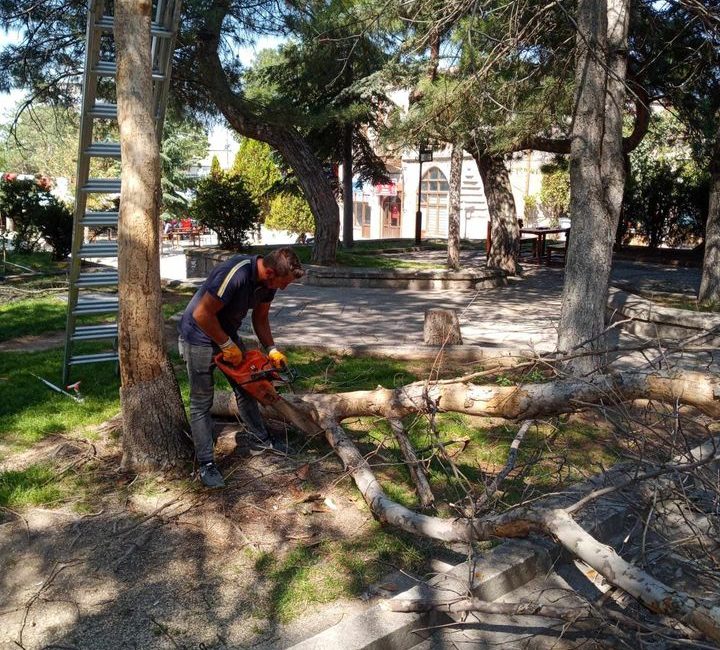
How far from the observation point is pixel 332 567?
3.86 meters

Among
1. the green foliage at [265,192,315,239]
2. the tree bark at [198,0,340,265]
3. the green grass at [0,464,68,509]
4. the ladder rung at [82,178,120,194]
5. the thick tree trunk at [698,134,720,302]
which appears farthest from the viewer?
the green foliage at [265,192,315,239]

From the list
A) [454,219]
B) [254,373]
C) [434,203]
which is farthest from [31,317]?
[434,203]

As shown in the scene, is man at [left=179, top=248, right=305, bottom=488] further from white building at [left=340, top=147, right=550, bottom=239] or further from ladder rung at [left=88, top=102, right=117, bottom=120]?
white building at [left=340, top=147, right=550, bottom=239]

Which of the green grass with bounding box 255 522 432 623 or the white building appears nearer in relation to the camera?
the green grass with bounding box 255 522 432 623

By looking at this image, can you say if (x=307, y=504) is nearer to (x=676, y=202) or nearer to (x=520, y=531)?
(x=520, y=531)

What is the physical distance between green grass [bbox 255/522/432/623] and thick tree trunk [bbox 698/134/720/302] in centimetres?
885

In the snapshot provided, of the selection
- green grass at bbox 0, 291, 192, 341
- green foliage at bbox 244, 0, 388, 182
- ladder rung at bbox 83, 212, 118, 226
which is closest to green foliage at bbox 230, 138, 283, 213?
green foliage at bbox 244, 0, 388, 182

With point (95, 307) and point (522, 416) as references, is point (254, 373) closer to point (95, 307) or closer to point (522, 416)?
point (522, 416)

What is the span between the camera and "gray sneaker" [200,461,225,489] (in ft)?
15.3

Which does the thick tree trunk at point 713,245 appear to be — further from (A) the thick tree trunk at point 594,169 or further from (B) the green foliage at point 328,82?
(B) the green foliage at point 328,82

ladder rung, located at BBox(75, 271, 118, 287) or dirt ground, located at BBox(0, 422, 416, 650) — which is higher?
ladder rung, located at BBox(75, 271, 118, 287)

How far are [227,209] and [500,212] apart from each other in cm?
649

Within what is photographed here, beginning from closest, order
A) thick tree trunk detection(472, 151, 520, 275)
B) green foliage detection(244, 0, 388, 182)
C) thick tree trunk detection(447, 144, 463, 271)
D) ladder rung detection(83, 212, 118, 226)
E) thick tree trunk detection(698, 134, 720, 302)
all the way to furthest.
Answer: ladder rung detection(83, 212, 118, 226)
thick tree trunk detection(698, 134, 720, 302)
green foliage detection(244, 0, 388, 182)
thick tree trunk detection(447, 144, 463, 271)
thick tree trunk detection(472, 151, 520, 275)

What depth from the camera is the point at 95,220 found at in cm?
623
